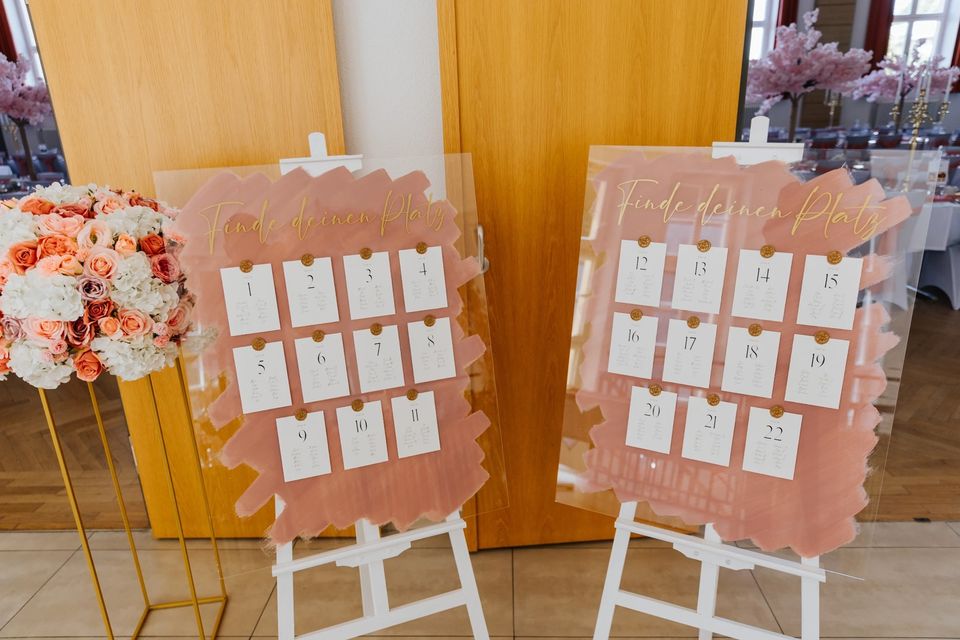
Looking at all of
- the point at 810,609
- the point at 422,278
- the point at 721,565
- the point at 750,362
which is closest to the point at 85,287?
the point at 422,278

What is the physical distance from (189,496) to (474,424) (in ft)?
4.43

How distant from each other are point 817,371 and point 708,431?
0.25 m

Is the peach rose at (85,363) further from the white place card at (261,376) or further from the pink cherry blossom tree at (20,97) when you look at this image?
the pink cherry blossom tree at (20,97)

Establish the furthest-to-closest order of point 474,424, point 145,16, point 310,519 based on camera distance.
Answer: point 145,16 → point 474,424 → point 310,519

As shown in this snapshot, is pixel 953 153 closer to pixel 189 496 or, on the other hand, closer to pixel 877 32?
pixel 877 32

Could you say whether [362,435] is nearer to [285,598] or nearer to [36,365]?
[285,598]

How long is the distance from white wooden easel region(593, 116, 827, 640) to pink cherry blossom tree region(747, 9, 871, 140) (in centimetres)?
245

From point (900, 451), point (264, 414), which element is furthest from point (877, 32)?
point (264, 414)

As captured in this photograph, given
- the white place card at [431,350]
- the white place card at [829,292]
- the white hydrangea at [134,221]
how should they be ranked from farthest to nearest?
the white place card at [431,350] → the white hydrangea at [134,221] → the white place card at [829,292]

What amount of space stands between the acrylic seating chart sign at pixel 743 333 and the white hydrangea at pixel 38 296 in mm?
1101

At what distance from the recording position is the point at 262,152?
1924mm

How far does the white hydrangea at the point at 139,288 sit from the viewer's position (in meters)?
1.28

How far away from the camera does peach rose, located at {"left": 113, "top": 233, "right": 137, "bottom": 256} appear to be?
4.26 ft

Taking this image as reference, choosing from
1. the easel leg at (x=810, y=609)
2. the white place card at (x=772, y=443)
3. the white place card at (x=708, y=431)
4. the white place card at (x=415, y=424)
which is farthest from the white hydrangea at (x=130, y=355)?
the easel leg at (x=810, y=609)
